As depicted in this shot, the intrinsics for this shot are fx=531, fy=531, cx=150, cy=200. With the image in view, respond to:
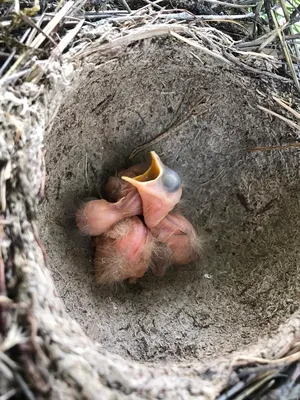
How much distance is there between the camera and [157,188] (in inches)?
60.2

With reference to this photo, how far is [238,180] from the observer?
1.68m

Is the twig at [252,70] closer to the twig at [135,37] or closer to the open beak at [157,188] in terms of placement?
the twig at [135,37]

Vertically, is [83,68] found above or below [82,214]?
above

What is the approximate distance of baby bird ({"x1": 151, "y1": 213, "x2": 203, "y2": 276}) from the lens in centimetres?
164

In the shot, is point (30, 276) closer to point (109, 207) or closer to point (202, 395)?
point (202, 395)

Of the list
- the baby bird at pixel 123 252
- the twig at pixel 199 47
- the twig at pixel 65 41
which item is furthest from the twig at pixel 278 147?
the twig at pixel 65 41

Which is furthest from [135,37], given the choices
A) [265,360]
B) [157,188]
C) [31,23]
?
[265,360]

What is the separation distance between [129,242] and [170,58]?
0.54 meters

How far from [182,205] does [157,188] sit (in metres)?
0.23

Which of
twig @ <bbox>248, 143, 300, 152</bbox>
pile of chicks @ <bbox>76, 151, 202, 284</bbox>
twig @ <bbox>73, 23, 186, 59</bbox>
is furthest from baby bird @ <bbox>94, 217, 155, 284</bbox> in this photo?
twig @ <bbox>73, 23, 186, 59</bbox>

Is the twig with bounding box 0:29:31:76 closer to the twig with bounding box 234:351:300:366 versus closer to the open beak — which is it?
the open beak

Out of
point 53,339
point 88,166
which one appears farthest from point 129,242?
point 53,339

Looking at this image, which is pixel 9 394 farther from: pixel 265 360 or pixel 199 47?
pixel 199 47

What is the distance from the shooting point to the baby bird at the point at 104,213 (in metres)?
1.53
